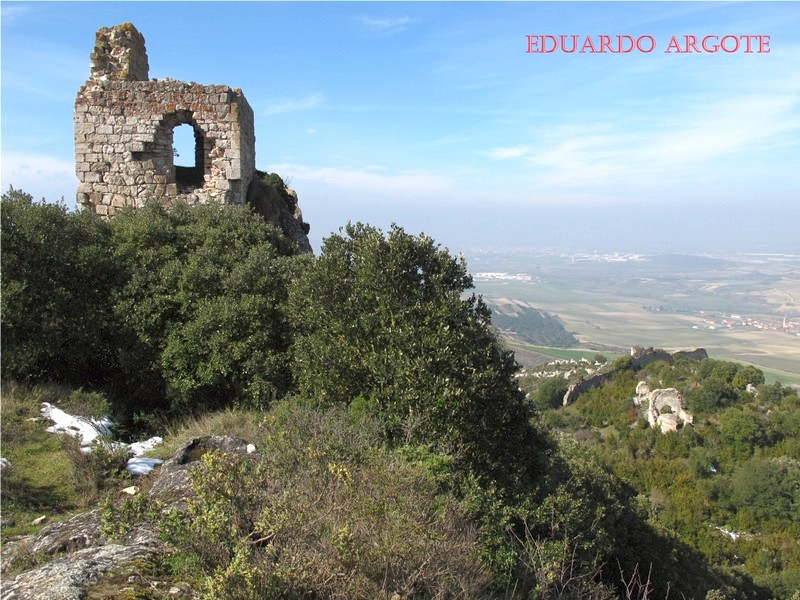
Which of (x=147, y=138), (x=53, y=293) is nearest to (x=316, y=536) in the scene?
(x=53, y=293)

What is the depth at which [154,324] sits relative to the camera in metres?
9.87

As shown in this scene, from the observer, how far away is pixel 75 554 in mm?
4066

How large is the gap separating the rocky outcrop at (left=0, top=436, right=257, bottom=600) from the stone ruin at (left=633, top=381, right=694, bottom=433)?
33.5 metres

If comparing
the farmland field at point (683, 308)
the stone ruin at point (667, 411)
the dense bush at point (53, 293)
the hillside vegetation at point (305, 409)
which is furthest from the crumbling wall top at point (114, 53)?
the farmland field at point (683, 308)

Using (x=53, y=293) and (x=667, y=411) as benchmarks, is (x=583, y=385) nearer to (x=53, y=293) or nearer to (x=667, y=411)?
(x=667, y=411)

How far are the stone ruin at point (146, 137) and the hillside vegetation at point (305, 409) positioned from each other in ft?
5.11

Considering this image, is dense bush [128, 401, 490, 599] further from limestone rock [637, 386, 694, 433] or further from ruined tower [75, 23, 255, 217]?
limestone rock [637, 386, 694, 433]

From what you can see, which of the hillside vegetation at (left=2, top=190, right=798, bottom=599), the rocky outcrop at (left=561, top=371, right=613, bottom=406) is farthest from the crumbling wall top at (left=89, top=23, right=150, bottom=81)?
the rocky outcrop at (left=561, top=371, right=613, bottom=406)

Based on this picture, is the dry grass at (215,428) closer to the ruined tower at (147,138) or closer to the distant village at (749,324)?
the ruined tower at (147,138)

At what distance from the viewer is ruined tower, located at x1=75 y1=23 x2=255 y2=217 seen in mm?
12664

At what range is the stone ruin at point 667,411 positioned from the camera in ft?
111

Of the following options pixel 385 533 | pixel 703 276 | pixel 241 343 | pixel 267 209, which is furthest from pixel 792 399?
pixel 703 276

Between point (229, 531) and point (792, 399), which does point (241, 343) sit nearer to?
point (229, 531)

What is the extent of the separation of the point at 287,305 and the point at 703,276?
201479mm
